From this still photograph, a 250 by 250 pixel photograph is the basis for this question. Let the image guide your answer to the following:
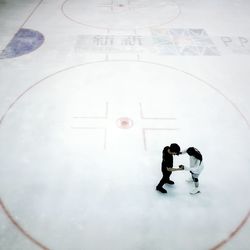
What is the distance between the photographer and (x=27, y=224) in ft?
15.9

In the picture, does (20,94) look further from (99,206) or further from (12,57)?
(99,206)

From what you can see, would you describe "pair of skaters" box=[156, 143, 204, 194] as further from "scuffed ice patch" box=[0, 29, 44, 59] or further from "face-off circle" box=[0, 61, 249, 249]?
"scuffed ice patch" box=[0, 29, 44, 59]

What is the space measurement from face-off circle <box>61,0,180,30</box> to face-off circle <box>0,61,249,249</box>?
3.33 meters

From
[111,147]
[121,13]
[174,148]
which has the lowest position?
[111,147]

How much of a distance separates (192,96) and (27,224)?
17.6 feet

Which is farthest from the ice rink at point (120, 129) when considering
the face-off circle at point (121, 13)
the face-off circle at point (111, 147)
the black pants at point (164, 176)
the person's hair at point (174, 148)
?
the person's hair at point (174, 148)

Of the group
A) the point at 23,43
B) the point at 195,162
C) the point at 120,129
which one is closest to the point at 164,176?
→ the point at 195,162

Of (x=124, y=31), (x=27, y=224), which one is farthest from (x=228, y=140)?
(x=124, y=31)

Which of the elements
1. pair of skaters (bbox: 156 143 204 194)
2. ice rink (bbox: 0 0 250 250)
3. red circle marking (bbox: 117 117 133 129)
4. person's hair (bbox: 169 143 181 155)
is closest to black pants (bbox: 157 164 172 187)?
pair of skaters (bbox: 156 143 204 194)

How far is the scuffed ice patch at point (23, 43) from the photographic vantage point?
31.7 ft

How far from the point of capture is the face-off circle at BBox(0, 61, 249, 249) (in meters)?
4.97

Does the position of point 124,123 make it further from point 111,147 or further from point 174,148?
point 174,148

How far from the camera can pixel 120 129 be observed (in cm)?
686

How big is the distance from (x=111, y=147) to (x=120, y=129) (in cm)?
65
